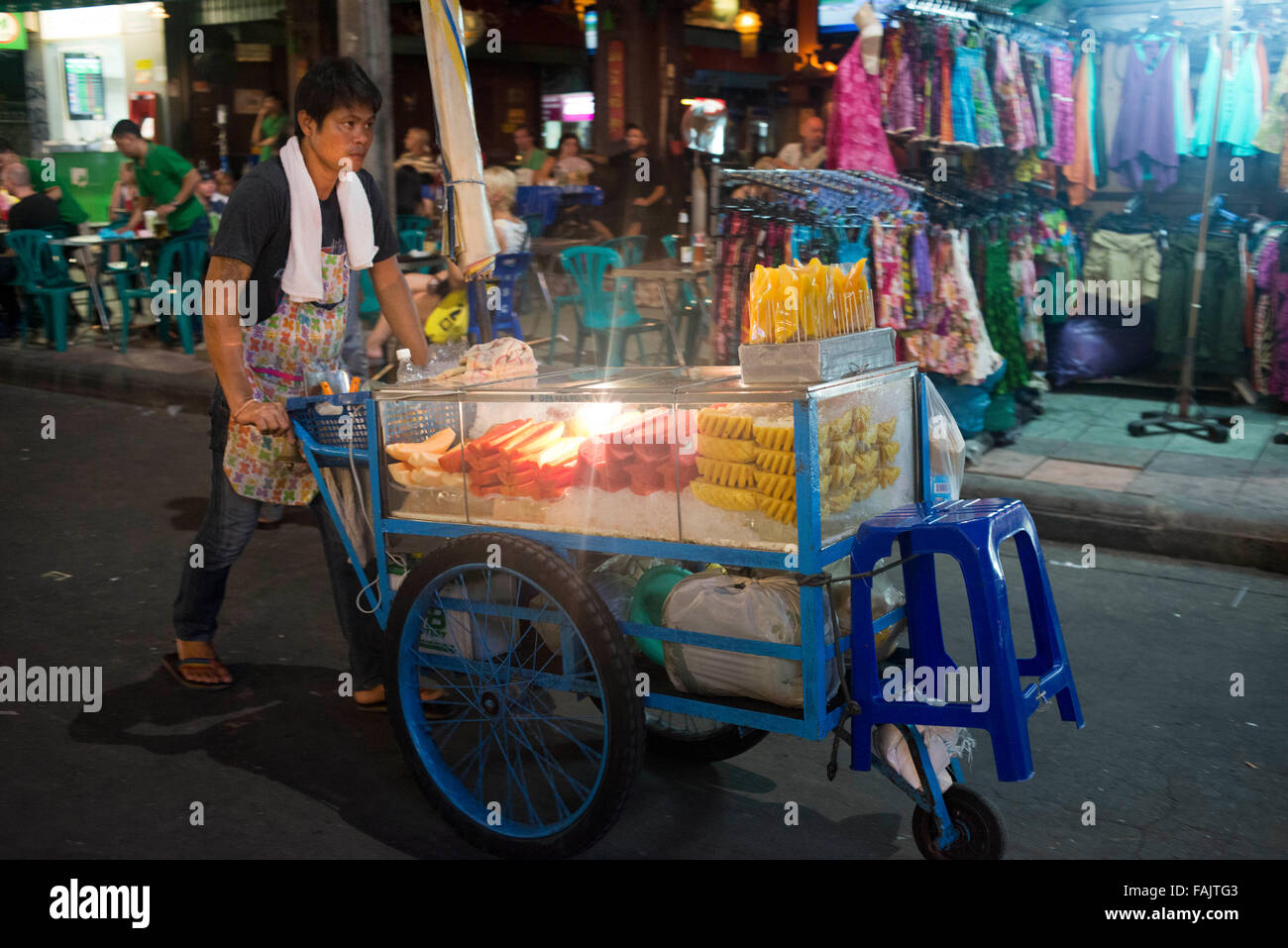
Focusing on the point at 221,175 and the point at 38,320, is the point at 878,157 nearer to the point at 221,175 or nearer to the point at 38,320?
the point at 221,175

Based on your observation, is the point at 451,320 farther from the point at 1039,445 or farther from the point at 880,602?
the point at 880,602

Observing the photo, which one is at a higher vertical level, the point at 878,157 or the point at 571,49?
the point at 571,49

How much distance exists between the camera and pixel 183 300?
36.5 feet

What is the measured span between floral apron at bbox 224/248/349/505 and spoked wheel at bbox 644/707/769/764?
138cm

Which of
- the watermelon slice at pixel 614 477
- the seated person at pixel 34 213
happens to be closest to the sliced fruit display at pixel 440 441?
the watermelon slice at pixel 614 477

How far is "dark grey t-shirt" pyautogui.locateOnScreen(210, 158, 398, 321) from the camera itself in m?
3.68

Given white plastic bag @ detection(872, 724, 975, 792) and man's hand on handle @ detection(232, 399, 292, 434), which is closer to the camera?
white plastic bag @ detection(872, 724, 975, 792)

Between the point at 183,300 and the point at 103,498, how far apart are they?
4.58 metres

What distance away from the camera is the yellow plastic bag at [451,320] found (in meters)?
8.52

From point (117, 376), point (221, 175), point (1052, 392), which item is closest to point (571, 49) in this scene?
point (221, 175)

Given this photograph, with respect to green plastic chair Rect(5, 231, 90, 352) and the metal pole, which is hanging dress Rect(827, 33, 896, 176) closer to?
the metal pole

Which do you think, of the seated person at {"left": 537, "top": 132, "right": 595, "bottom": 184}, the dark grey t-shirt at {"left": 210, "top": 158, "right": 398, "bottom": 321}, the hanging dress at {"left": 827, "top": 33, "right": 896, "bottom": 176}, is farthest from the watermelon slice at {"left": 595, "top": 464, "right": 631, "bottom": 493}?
the seated person at {"left": 537, "top": 132, "right": 595, "bottom": 184}

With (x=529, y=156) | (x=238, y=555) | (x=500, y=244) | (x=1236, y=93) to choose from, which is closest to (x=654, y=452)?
(x=238, y=555)
